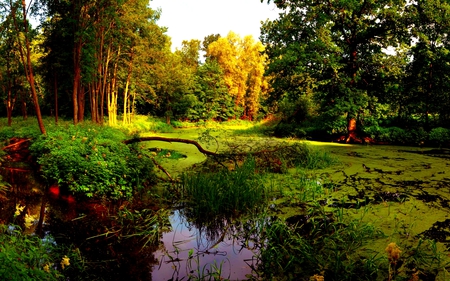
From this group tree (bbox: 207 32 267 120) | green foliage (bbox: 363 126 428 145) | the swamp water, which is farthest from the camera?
tree (bbox: 207 32 267 120)

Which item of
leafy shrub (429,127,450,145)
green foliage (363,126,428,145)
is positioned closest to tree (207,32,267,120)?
green foliage (363,126,428,145)

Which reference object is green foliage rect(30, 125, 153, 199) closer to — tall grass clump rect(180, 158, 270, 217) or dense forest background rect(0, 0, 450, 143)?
tall grass clump rect(180, 158, 270, 217)

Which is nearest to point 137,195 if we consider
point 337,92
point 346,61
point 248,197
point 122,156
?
point 122,156

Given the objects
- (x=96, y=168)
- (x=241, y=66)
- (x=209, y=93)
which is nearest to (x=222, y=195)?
(x=96, y=168)

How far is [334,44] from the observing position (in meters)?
12.3

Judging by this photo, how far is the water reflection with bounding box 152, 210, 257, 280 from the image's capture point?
253 cm

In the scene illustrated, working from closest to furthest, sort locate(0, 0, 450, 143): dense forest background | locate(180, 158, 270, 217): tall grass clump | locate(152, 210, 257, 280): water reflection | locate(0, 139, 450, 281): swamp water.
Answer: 1. locate(152, 210, 257, 280): water reflection
2. locate(0, 139, 450, 281): swamp water
3. locate(180, 158, 270, 217): tall grass clump
4. locate(0, 0, 450, 143): dense forest background

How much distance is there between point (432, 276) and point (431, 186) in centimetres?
336

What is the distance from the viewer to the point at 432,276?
2320 mm

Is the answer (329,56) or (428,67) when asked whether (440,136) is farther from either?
(329,56)

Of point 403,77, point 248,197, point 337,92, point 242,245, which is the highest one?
point 403,77

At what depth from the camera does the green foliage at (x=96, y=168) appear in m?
4.30

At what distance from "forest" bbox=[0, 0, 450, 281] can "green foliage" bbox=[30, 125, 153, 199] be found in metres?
0.03

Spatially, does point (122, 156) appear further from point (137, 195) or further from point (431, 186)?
point (431, 186)
